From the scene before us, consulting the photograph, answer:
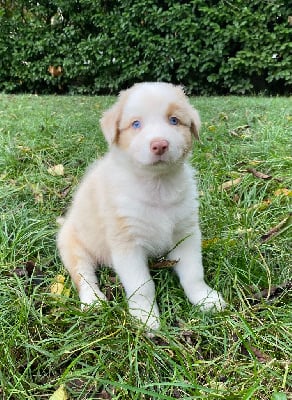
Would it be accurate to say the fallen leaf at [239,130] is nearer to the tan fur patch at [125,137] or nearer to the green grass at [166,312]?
the green grass at [166,312]

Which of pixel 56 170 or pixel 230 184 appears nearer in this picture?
pixel 230 184

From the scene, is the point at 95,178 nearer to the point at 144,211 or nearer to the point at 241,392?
the point at 144,211

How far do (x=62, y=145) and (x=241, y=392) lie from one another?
3642mm

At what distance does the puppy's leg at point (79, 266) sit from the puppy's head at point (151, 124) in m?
0.71

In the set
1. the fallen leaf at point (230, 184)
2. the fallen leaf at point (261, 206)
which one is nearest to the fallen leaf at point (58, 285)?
the fallen leaf at point (261, 206)

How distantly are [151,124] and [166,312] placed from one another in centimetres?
102

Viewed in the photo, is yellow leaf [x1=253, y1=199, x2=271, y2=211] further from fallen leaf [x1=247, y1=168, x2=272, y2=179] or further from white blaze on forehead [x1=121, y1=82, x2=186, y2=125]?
white blaze on forehead [x1=121, y1=82, x2=186, y2=125]

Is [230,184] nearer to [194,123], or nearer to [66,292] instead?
[194,123]

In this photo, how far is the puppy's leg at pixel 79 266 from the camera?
8.57ft

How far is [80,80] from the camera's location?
13.1 metres

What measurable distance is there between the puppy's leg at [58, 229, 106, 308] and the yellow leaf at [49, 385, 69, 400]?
0.58 m

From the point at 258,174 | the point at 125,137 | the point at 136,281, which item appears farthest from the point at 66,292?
the point at 258,174

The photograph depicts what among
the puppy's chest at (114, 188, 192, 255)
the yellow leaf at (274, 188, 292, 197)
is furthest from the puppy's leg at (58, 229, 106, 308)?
the yellow leaf at (274, 188, 292, 197)

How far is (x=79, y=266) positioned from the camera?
2.80 metres
